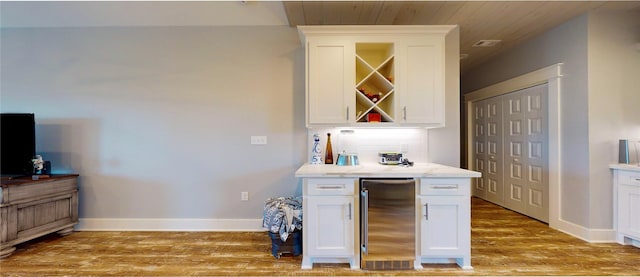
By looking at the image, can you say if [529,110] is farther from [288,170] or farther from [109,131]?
[109,131]

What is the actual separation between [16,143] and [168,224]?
1.79 m

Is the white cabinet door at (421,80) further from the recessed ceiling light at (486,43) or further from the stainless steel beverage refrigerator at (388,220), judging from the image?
the recessed ceiling light at (486,43)

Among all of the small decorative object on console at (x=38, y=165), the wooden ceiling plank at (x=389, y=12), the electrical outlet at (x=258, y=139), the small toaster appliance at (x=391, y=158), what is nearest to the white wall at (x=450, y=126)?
the small toaster appliance at (x=391, y=158)

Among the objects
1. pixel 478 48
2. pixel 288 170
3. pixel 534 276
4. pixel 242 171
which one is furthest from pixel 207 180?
pixel 478 48

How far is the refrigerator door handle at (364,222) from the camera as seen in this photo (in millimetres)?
2322

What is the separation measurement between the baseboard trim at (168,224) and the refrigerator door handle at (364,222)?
4.73ft

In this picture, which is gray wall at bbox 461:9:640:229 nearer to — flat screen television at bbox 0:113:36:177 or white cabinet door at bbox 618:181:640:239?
white cabinet door at bbox 618:181:640:239

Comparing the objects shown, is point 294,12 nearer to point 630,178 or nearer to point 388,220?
point 388,220

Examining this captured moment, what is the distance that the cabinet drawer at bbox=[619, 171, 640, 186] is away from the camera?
2.71 meters

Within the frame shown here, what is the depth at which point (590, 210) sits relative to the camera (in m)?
2.96

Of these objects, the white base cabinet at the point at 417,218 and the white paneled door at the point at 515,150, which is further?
the white paneled door at the point at 515,150

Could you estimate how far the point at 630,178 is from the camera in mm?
2762

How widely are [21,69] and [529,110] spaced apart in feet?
21.5

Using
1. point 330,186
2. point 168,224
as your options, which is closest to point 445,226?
point 330,186
